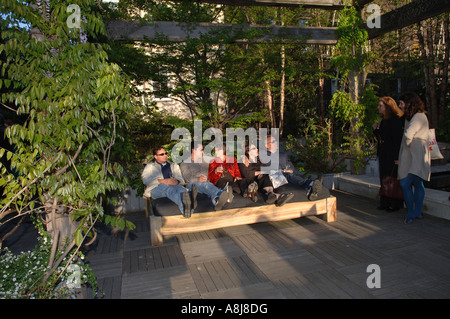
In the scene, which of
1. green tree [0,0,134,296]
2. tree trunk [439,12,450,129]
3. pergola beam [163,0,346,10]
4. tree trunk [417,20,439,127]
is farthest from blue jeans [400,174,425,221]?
tree trunk [439,12,450,129]

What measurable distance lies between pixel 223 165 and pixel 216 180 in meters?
0.32

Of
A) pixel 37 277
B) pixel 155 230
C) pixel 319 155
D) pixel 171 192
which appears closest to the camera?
pixel 37 277

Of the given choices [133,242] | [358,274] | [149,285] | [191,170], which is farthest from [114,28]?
[358,274]

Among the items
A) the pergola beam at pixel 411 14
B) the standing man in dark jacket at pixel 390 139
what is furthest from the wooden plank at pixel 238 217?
the pergola beam at pixel 411 14

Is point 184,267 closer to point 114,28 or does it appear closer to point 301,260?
point 301,260

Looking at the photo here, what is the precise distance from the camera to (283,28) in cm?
700

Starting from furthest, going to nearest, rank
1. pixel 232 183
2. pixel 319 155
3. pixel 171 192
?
1. pixel 319 155
2. pixel 232 183
3. pixel 171 192

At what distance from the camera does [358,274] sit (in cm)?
351

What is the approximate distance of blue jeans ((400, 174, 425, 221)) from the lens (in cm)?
504

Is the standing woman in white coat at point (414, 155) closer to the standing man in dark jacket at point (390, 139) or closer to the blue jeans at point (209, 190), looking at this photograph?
the standing man in dark jacket at point (390, 139)

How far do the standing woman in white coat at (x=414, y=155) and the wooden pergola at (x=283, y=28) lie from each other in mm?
2168

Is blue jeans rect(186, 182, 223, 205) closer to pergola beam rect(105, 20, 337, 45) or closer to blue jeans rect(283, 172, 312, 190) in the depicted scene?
blue jeans rect(283, 172, 312, 190)

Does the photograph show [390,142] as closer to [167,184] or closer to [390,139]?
[390,139]

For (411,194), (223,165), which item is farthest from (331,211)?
(223,165)
